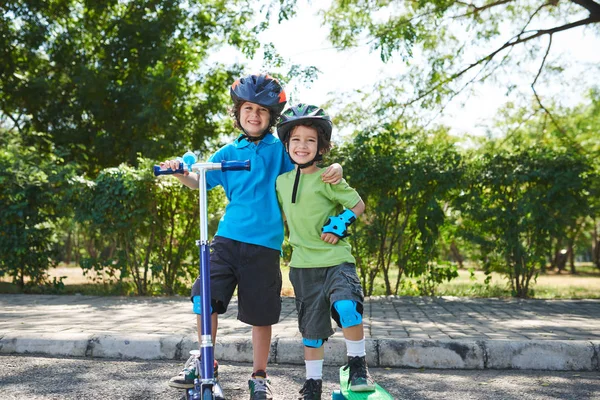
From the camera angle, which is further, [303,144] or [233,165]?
[303,144]

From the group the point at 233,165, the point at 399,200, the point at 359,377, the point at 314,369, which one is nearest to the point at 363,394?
the point at 359,377

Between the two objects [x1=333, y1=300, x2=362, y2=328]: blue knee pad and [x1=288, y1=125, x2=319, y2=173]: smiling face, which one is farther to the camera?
[x1=288, y1=125, x2=319, y2=173]: smiling face

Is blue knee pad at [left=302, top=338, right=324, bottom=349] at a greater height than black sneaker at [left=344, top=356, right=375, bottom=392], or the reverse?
blue knee pad at [left=302, top=338, right=324, bottom=349]

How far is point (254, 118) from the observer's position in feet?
11.5

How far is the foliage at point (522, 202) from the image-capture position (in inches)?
314

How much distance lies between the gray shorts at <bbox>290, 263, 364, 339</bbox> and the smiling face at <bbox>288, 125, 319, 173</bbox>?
25.3 inches

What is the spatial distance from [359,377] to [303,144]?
1.32 metres

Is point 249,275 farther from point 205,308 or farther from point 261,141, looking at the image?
point 261,141

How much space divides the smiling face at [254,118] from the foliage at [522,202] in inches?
209

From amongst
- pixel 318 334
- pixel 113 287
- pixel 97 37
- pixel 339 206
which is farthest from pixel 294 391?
pixel 97 37

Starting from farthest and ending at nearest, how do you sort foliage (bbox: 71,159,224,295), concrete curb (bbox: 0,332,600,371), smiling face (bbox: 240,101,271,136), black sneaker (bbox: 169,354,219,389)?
foliage (bbox: 71,159,224,295)
concrete curb (bbox: 0,332,600,371)
smiling face (bbox: 240,101,271,136)
black sneaker (bbox: 169,354,219,389)

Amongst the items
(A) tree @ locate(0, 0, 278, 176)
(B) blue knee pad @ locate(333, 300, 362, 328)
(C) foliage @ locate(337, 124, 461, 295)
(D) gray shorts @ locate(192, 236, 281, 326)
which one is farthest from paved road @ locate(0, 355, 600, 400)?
(A) tree @ locate(0, 0, 278, 176)

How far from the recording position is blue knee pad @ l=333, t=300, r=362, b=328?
10.0ft

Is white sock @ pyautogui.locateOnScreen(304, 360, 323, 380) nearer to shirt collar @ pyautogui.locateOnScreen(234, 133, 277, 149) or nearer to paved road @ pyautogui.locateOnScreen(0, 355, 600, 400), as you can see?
paved road @ pyautogui.locateOnScreen(0, 355, 600, 400)
